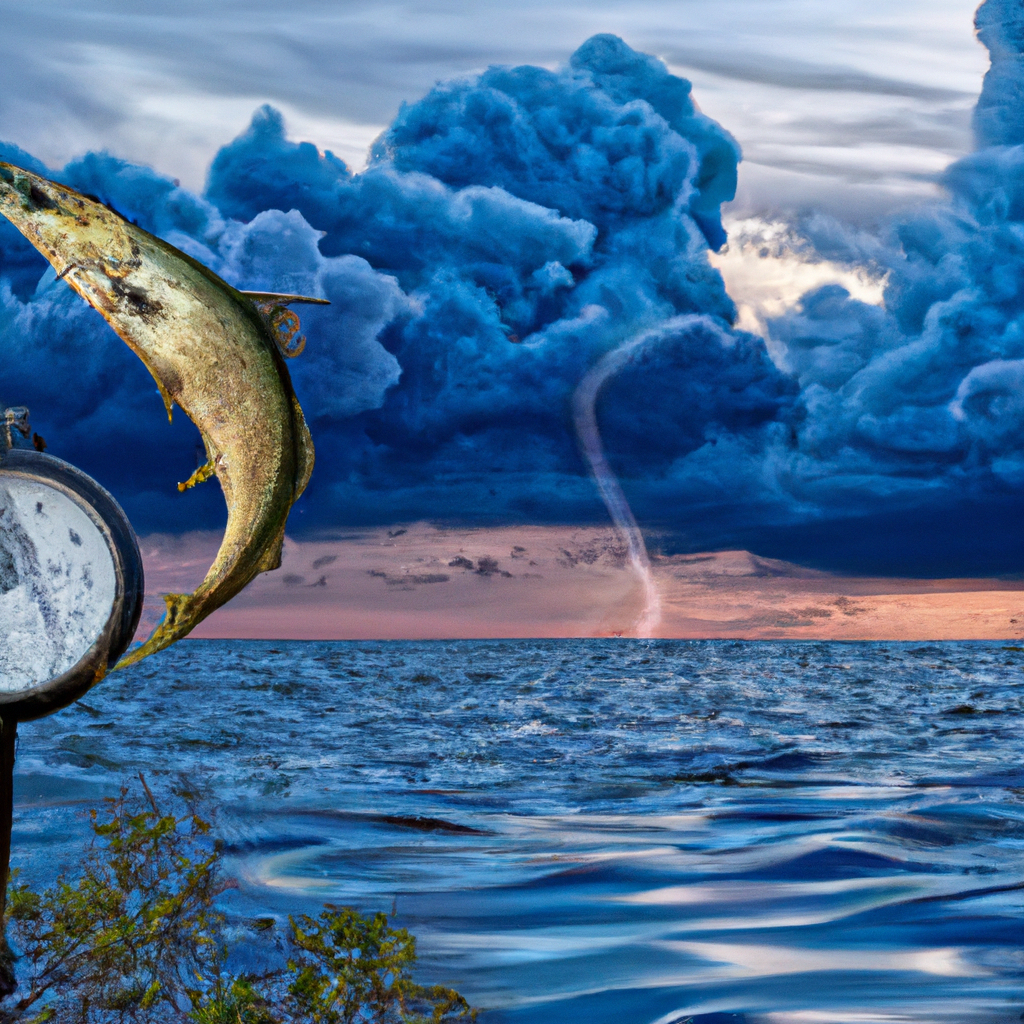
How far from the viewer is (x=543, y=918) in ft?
17.2

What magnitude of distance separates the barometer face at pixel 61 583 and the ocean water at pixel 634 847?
2.25 metres

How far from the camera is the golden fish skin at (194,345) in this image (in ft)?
10.2

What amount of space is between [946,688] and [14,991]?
27221 mm

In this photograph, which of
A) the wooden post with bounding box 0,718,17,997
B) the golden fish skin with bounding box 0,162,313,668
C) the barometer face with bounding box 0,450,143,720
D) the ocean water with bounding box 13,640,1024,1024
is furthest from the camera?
the ocean water with bounding box 13,640,1024,1024

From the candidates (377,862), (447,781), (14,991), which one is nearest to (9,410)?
(14,991)

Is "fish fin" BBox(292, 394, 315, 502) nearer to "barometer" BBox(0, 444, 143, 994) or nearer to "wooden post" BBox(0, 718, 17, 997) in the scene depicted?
"barometer" BBox(0, 444, 143, 994)

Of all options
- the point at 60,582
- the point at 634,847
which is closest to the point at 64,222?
the point at 60,582

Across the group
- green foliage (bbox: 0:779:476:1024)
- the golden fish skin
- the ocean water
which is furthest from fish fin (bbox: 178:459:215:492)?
the ocean water

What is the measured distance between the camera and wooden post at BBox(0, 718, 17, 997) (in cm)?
366

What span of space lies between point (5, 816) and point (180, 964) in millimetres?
1046

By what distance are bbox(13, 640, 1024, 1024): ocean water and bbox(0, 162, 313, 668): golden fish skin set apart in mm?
2350

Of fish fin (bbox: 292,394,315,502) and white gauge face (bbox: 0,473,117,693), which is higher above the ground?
fish fin (bbox: 292,394,315,502)

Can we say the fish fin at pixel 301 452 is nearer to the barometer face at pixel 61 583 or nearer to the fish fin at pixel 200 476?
the fish fin at pixel 200 476

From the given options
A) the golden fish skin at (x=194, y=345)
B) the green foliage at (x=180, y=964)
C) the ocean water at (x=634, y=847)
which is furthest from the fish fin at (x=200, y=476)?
the ocean water at (x=634, y=847)
